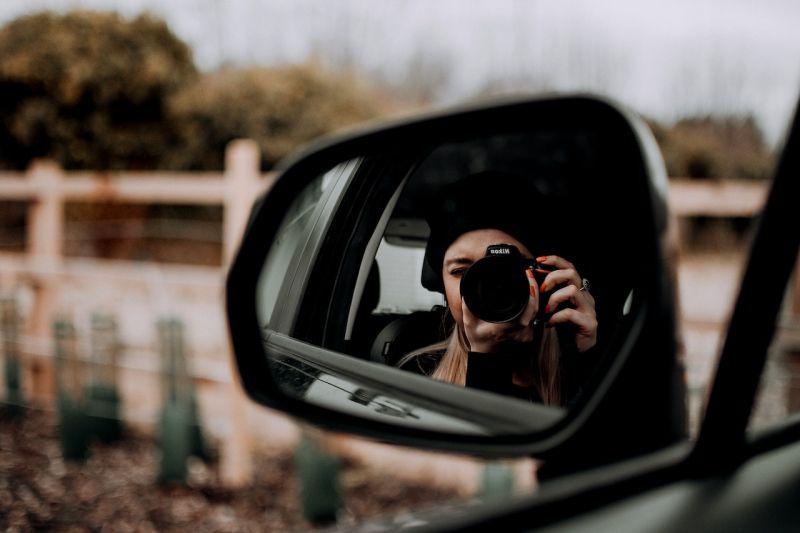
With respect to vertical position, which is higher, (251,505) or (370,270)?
(370,270)

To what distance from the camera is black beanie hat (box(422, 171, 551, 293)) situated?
1.01m

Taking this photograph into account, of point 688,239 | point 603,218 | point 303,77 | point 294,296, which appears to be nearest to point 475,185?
point 603,218

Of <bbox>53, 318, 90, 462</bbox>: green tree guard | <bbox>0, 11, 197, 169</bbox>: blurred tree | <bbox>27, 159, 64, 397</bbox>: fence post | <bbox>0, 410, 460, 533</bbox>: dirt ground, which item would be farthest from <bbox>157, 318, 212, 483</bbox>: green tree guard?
<bbox>0, 11, 197, 169</bbox>: blurred tree

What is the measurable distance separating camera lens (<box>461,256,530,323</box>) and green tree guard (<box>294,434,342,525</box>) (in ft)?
10.5

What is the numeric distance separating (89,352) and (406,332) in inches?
202

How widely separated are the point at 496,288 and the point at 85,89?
47.3 ft

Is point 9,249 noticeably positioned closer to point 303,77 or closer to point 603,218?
point 303,77

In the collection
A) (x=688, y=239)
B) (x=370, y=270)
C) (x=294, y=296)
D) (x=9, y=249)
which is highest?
(x=370, y=270)

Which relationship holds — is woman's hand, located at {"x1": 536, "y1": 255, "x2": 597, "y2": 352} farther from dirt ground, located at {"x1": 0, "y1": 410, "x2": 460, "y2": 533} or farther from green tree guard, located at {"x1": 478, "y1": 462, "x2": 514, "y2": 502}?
dirt ground, located at {"x1": 0, "y1": 410, "x2": 460, "y2": 533}

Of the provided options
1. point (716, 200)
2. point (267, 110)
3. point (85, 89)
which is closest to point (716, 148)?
point (716, 200)

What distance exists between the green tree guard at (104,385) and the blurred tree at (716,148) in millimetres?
3840

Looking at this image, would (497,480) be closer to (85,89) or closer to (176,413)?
(176,413)

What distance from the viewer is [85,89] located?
45.2 ft

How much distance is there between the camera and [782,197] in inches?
36.1
